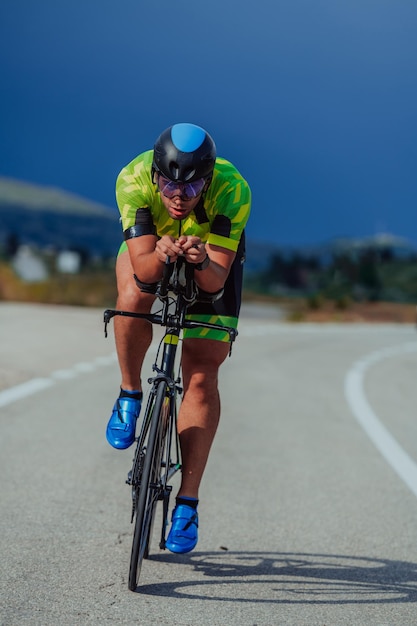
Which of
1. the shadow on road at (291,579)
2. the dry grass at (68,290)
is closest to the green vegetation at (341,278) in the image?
the dry grass at (68,290)

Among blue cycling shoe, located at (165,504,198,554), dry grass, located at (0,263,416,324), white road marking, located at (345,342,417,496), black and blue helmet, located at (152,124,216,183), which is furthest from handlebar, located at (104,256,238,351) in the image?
dry grass, located at (0,263,416,324)

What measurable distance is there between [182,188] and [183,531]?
58.6 inches

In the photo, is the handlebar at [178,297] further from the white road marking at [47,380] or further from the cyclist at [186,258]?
the white road marking at [47,380]

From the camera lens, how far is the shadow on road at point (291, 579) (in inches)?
198

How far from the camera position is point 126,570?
17.1 feet

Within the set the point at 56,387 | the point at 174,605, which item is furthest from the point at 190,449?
the point at 56,387

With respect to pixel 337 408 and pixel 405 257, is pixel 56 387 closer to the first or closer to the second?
pixel 337 408

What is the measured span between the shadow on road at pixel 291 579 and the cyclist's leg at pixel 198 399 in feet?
1.62

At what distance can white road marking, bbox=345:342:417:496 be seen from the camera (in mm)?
8992

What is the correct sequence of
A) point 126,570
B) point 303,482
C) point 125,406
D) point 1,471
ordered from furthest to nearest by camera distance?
1. point 303,482
2. point 1,471
3. point 125,406
4. point 126,570

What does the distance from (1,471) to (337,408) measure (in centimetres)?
666

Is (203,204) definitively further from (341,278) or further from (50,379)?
(341,278)

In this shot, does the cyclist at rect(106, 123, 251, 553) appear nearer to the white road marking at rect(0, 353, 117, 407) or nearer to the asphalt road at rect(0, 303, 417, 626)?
the asphalt road at rect(0, 303, 417, 626)

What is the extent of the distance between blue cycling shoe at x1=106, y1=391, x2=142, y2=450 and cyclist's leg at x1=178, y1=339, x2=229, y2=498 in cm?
22
